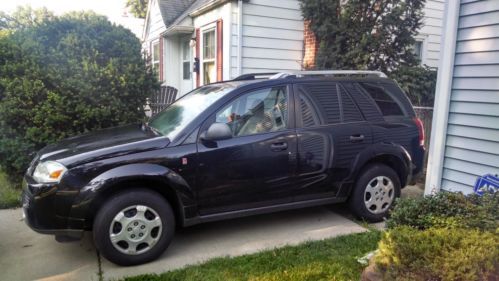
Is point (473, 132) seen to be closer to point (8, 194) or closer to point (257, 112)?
point (257, 112)

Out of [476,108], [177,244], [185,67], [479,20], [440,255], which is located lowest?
[177,244]

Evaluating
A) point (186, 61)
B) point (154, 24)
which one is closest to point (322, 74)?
point (186, 61)

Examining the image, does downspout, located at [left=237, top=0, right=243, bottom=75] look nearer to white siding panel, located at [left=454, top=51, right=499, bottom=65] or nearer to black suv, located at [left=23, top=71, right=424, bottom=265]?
black suv, located at [left=23, top=71, right=424, bottom=265]

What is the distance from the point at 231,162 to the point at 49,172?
5.32ft

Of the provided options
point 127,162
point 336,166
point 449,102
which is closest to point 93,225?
point 127,162

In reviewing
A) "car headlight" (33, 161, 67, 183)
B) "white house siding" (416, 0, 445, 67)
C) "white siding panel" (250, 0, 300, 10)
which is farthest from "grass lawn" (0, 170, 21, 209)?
"white house siding" (416, 0, 445, 67)

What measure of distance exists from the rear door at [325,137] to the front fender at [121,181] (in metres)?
1.33

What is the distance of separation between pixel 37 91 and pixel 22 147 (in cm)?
86

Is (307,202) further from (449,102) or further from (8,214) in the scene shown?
(8,214)

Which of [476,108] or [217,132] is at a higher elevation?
[476,108]

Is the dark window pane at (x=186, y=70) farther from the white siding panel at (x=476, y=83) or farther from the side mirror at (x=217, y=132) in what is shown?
the white siding panel at (x=476, y=83)

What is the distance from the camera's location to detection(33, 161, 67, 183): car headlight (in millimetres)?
3176

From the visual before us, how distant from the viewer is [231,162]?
3.64 m

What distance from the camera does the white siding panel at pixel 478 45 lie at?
3871mm
